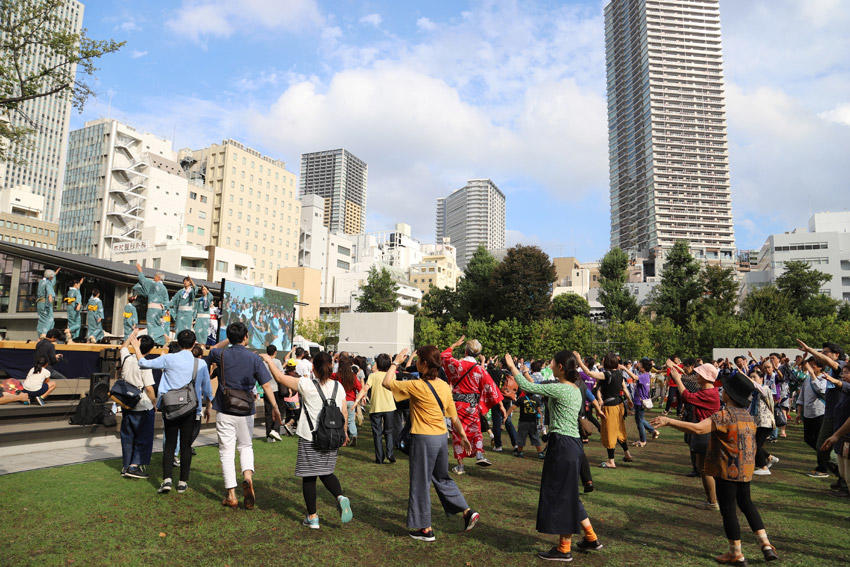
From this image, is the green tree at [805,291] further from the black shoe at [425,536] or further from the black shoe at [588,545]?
the black shoe at [425,536]

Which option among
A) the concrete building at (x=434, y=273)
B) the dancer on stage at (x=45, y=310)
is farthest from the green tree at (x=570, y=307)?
the dancer on stage at (x=45, y=310)

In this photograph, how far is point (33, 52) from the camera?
13.9 metres

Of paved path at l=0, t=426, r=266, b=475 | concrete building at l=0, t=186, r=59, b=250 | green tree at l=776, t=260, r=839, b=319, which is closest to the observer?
paved path at l=0, t=426, r=266, b=475

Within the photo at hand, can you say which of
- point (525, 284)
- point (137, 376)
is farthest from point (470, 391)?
point (525, 284)

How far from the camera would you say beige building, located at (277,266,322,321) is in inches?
3044

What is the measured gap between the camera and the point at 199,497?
6.04m

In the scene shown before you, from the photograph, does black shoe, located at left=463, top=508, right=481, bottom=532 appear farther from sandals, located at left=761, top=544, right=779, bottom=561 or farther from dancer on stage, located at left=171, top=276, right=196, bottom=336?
dancer on stage, located at left=171, top=276, right=196, bottom=336

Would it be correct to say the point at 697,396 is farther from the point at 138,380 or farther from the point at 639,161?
the point at 639,161

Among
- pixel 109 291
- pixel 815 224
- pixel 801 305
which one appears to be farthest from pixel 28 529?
pixel 815 224

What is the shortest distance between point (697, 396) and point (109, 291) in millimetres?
21730

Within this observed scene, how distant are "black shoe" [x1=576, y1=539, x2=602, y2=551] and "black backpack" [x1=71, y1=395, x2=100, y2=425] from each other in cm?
878

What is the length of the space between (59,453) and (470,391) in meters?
6.56

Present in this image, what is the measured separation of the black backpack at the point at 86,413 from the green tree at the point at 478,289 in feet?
147

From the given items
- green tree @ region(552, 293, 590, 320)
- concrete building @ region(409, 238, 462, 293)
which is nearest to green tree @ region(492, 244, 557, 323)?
green tree @ region(552, 293, 590, 320)
